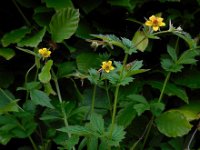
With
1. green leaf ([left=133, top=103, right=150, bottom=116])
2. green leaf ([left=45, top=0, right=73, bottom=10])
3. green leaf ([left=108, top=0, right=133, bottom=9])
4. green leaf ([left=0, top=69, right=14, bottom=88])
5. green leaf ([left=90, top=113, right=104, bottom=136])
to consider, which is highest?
green leaf ([left=45, top=0, right=73, bottom=10])

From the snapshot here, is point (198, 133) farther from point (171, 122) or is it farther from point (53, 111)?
point (53, 111)

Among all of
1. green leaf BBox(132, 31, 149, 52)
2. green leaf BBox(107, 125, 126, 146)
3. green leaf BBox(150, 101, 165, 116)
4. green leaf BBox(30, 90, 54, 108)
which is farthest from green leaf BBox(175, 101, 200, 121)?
green leaf BBox(30, 90, 54, 108)

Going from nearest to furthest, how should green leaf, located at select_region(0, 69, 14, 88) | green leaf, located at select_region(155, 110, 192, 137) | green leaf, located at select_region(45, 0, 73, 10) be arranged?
green leaf, located at select_region(155, 110, 192, 137) < green leaf, located at select_region(45, 0, 73, 10) < green leaf, located at select_region(0, 69, 14, 88)

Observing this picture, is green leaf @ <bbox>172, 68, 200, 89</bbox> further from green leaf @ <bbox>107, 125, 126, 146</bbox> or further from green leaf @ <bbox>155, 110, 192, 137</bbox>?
green leaf @ <bbox>107, 125, 126, 146</bbox>

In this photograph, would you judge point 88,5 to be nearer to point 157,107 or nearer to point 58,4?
point 58,4

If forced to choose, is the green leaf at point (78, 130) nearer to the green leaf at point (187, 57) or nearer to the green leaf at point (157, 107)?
the green leaf at point (157, 107)

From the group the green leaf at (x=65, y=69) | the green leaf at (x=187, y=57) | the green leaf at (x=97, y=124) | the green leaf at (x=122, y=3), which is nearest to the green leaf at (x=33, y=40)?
the green leaf at (x=65, y=69)
